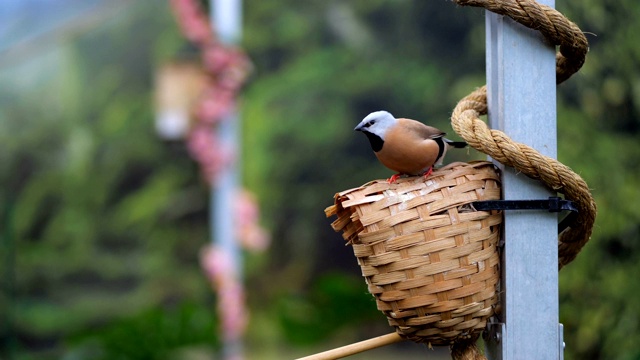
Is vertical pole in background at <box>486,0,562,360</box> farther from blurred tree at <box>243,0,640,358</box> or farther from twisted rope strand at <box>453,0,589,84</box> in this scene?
blurred tree at <box>243,0,640,358</box>

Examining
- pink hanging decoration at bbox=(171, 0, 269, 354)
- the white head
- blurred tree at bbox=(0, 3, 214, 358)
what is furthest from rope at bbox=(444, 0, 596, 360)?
blurred tree at bbox=(0, 3, 214, 358)

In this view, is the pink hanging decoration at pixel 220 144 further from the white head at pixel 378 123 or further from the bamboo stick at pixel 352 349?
the bamboo stick at pixel 352 349

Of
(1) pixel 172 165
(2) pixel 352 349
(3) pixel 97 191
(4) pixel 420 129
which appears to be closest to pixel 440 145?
(4) pixel 420 129

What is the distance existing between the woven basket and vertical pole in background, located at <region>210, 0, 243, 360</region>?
2800 millimetres

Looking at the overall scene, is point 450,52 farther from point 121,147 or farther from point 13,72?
point 13,72

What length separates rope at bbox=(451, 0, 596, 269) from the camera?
126 centimetres

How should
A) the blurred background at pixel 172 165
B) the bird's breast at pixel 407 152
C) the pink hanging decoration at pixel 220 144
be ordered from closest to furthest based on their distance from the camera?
1. the bird's breast at pixel 407 152
2. the blurred background at pixel 172 165
3. the pink hanging decoration at pixel 220 144

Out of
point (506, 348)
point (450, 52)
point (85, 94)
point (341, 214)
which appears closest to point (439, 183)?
point (341, 214)

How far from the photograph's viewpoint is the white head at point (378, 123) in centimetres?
141

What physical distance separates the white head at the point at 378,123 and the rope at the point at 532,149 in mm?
119

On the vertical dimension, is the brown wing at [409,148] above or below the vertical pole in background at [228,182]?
below

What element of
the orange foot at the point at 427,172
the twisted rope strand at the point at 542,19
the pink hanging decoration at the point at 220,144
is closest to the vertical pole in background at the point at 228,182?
the pink hanging decoration at the point at 220,144

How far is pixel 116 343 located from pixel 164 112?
1189 millimetres

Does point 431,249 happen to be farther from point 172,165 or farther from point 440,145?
point 172,165
